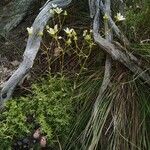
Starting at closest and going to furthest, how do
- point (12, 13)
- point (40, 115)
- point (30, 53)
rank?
1. point (40, 115)
2. point (30, 53)
3. point (12, 13)

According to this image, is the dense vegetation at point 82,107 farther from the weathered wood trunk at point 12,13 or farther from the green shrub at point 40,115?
the weathered wood trunk at point 12,13

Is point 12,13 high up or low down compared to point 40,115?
up

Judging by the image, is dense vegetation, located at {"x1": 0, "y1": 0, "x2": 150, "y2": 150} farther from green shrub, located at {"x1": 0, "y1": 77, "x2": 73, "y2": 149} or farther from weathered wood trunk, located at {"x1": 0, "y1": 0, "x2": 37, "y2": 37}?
weathered wood trunk, located at {"x1": 0, "y1": 0, "x2": 37, "y2": 37}

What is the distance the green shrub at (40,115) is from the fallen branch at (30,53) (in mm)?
90

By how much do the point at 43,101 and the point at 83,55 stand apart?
0.52 metres

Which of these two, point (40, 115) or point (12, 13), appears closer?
point (40, 115)

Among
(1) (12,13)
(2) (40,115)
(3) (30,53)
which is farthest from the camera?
(1) (12,13)

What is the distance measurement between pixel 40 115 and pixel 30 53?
1.70 feet

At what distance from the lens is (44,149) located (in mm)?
3342

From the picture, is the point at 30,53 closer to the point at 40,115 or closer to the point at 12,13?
the point at 40,115

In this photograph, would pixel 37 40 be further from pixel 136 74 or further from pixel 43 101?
pixel 136 74

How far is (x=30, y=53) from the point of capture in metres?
3.58

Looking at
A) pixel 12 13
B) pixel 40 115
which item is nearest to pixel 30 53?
pixel 40 115

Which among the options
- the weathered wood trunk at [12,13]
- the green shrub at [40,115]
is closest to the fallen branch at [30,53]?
the green shrub at [40,115]
